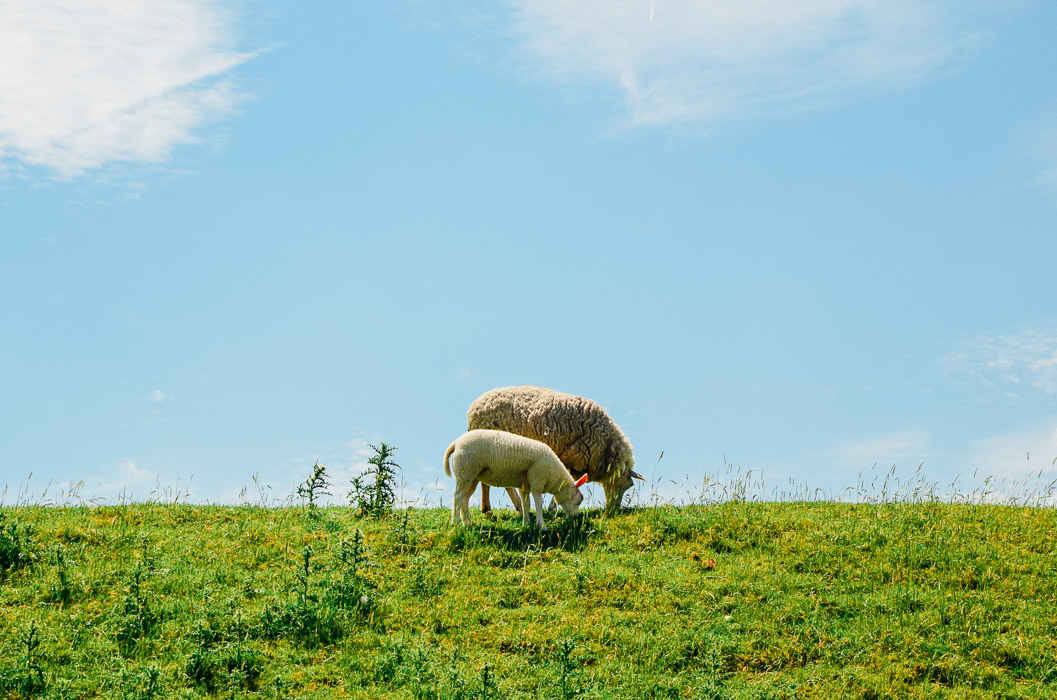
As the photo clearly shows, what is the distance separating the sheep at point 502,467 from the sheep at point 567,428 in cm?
218

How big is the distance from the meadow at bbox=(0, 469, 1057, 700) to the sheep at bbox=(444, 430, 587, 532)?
→ 648 millimetres

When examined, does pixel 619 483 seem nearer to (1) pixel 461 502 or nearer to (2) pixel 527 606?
(1) pixel 461 502

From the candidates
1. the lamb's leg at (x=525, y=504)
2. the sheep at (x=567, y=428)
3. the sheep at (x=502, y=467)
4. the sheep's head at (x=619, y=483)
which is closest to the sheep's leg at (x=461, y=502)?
the sheep at (x=502, y=467)

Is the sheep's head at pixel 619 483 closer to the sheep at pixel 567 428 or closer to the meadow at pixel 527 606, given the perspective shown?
the sheep at pixel 567 428

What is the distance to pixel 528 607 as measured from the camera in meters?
11.9

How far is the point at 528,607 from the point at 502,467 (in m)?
3.64

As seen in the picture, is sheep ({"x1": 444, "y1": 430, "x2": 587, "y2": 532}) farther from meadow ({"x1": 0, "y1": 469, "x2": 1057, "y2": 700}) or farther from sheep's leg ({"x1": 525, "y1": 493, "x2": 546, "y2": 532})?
meadow ({"x1": 0, "y1": 469, "x2": 1057, "y2": 700})

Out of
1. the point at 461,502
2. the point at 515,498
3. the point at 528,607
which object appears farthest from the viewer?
the point at 515,498

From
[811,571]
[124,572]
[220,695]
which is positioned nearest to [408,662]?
[220,695]

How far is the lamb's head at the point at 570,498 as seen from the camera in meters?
15.8

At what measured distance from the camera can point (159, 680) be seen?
9781 mm

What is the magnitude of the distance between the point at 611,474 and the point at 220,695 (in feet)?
32.4

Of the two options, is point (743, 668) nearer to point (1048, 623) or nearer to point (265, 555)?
point (1048, 623)

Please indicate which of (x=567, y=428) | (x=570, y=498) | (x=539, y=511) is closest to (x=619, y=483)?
(x=567, y=428)
